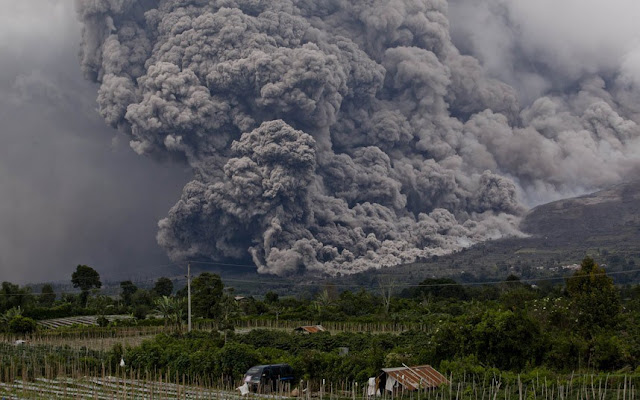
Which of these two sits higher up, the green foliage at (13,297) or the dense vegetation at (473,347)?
the green foliage at (13,297)

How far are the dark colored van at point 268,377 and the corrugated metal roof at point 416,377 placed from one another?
392 cm

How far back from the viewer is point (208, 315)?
6238 cm

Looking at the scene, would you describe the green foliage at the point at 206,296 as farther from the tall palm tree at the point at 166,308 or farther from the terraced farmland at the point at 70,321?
the terraced farmland at the point at 70,321

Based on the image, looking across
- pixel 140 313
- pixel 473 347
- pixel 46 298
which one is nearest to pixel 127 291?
pixel 46 298

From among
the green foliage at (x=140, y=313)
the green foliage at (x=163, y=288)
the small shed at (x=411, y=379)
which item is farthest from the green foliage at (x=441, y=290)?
the small shed at (x=411, y=379)

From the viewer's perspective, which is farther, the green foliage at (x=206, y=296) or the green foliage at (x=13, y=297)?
the green foliage at (x=13, y=297)

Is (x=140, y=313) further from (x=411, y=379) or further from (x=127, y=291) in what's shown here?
(x=411, y=379)

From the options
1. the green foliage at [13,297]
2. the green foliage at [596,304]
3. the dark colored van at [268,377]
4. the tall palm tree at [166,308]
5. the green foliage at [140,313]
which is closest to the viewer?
the dark colored van at [268,377]

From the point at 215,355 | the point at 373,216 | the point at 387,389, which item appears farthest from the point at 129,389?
the point at 373,216

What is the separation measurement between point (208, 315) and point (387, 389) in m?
38.6

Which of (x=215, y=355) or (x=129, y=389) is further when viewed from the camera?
(x=215, y=355)

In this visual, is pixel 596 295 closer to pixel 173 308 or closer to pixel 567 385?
pixel 567 385

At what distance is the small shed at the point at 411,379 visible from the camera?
2500cm

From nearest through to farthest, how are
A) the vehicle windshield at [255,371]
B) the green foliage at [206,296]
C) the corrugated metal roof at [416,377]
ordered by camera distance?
the corrugated metal roof at [416,377]
the vehicle windshield at [255,371]
the green foliage at [206,296]
